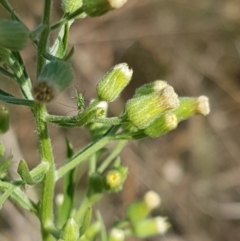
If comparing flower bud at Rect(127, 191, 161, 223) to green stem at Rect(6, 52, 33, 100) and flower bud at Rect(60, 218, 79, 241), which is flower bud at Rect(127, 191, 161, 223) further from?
green stem at Rect(6, 52, 33, 100)

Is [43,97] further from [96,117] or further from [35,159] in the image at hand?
[35,159]

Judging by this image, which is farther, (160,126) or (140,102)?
(160,126)

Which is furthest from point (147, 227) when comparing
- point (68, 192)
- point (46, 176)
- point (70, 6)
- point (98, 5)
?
point (98, 5)

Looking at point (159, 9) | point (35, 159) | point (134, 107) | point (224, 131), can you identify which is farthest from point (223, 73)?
point (134, 107)

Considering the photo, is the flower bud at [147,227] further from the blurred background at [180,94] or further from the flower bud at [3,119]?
the blurred background at [180,94]

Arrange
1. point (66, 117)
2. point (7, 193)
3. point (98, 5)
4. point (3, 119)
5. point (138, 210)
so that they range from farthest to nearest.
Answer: point (138, 210)
point (3, 119)
point (7, 193)
point (66, 117)
point (98, 5)

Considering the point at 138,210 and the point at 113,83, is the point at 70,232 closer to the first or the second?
the point at 113,83
